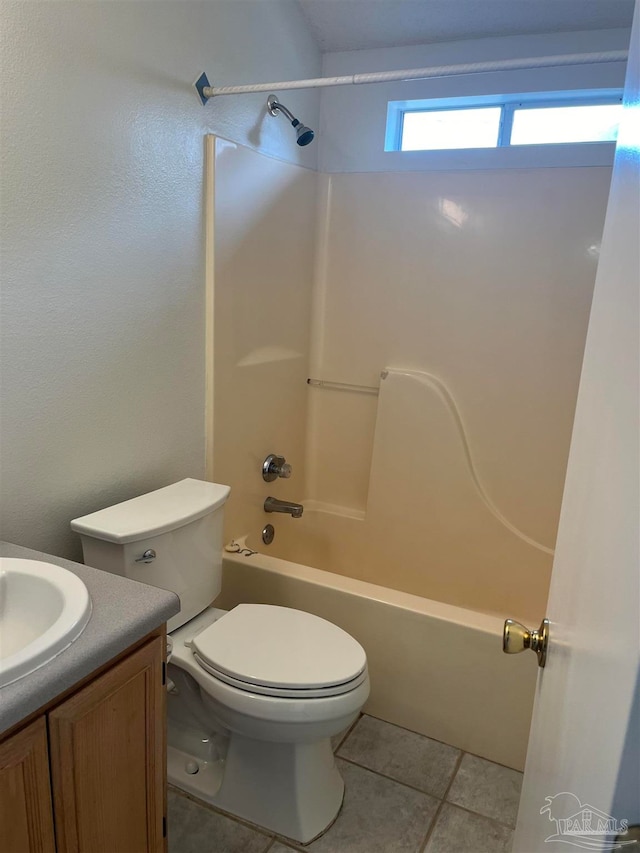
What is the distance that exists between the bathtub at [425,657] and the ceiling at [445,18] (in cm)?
201

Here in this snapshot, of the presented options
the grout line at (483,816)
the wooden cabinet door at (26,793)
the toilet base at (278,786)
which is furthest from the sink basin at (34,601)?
the grout line at (483,816)

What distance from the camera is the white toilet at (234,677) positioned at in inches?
55.2

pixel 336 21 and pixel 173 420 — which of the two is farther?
pixel 336 21

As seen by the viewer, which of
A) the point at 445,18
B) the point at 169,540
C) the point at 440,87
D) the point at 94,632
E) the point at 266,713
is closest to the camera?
the point at 94,632

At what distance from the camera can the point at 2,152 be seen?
1190 millimetres

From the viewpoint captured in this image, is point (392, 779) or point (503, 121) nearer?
point (392, 779)

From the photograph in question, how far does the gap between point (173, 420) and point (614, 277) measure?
1.42m

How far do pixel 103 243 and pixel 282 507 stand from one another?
4.03 feet

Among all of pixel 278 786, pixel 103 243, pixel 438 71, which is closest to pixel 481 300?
pixel 438 71

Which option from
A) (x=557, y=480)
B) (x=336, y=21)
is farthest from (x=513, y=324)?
(x=336, y=21)

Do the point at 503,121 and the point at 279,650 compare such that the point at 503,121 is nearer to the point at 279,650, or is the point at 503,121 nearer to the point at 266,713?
the point at 279,650

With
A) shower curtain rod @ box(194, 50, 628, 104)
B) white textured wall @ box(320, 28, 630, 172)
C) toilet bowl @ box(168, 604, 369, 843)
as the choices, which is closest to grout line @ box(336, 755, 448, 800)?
toilet bowl @ box(168, 604, 369, 843)

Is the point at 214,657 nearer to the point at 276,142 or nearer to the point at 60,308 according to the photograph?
the point at 60,308

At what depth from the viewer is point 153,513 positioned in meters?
1.50
